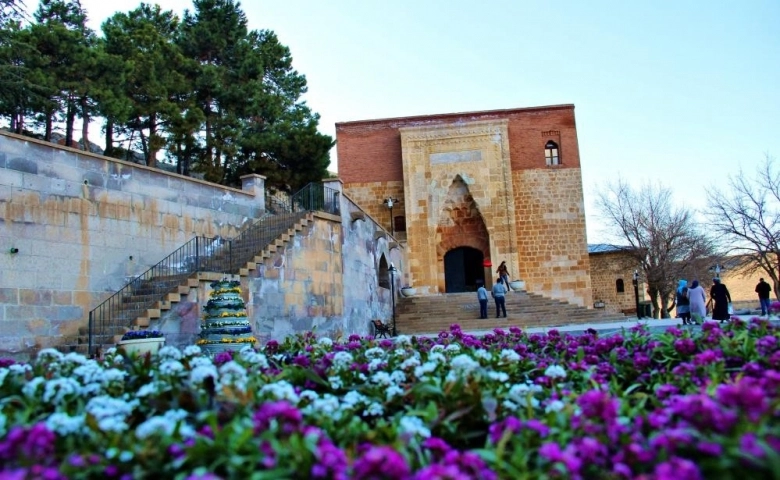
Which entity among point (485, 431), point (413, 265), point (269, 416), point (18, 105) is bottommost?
point (485, 431)

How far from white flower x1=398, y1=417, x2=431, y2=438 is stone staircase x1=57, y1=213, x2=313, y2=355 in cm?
972

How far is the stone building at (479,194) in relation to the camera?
97.1ft

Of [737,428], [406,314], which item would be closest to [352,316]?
[406,314]

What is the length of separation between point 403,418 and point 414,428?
0.79 feet

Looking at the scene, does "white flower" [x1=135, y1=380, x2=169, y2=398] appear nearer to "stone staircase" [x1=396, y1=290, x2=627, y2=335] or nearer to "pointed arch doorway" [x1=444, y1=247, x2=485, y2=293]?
"stone staircase" [x1=396, y1=290, x2=627, y2=335]

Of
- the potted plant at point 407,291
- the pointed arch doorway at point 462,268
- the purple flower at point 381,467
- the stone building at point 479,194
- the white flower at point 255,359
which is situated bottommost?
the purple flower at point 381,467

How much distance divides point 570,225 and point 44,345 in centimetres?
2258

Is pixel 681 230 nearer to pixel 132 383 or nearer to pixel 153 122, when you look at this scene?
pixel 153 122

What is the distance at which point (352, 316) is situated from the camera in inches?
765

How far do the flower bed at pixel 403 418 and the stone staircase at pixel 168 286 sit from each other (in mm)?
7517

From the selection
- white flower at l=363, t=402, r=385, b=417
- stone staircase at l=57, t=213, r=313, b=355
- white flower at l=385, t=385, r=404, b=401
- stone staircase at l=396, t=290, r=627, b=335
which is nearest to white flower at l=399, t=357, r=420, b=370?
white flower at l=385, t=385, r=404, b=401

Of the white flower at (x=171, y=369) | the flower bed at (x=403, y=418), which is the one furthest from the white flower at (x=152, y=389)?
the white flower at (x=171, y=369)

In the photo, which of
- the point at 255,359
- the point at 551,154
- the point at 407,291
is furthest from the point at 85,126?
the point at 255,359

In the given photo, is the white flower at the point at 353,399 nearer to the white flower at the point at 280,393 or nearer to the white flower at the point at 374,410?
the white flower at the point at 374,410
